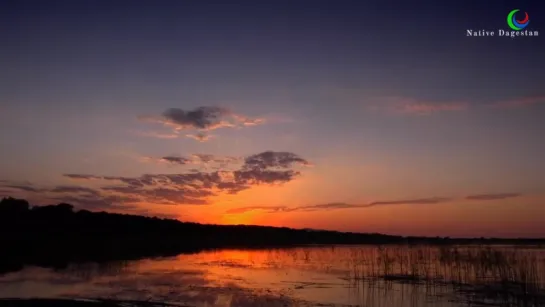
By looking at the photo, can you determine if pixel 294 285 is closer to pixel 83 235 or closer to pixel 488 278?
pixel 488 278

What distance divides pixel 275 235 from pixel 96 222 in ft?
188

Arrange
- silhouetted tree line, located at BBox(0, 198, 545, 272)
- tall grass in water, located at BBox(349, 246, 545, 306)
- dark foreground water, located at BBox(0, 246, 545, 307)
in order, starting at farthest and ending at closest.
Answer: silhouetted tree line, located at BBox(0, 198, 545, 272), tall grass in water, located at BBox(349, 246, 545, 306), dark foreground water, located at BBox(0, 246, 545, 307)

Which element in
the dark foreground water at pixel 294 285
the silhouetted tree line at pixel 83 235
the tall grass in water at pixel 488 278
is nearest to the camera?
the dark foreground water at pixel 294 285

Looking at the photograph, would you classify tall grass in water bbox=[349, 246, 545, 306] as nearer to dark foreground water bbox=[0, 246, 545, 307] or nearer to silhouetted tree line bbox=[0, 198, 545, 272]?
Result: dark foreground water bbox=[0, 246, 545, 307]

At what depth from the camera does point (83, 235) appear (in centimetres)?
7650

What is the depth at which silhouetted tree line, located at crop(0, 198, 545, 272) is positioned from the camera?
153ft

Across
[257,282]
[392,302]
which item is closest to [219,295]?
[257,282]

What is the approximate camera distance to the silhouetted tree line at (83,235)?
4672 cm

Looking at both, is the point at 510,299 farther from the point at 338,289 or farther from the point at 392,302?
the point at 338,289

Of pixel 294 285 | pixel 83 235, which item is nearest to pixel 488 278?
pixel 294 285

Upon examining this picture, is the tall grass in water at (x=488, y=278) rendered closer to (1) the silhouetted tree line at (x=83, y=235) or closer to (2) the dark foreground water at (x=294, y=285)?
(2) the dark foreground water at (x=294, y=285)

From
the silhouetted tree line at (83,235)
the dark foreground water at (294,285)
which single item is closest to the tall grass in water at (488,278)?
the dark foreground water at (294,285)

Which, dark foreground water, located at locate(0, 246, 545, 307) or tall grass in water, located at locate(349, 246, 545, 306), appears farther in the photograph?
tall grass in water, located at locate(349, 246, 545, 306)

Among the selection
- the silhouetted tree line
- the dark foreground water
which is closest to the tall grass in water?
the dark foreground water
